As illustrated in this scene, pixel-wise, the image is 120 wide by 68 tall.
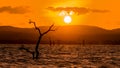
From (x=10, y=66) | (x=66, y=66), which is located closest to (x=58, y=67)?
(x=66, y=66)

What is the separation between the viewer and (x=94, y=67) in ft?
269

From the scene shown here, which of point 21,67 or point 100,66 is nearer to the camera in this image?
point 21,67

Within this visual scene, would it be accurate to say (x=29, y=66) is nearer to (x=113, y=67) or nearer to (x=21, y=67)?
(x=21, y=67)

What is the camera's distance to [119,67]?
8106cm

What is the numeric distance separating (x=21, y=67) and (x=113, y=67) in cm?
1620

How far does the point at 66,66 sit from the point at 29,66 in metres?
6.72

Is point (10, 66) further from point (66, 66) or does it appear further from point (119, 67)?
point (119, 67)

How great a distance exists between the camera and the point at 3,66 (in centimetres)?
7956

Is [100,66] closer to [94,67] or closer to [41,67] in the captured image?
[94,67]

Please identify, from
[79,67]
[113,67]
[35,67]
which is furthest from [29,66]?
[113,67]

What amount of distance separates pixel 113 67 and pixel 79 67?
19.7 ft

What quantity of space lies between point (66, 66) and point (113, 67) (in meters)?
8.41

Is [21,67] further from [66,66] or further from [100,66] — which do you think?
[100,66]

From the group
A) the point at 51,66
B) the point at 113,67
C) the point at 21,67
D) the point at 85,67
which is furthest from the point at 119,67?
the point at 21,67
